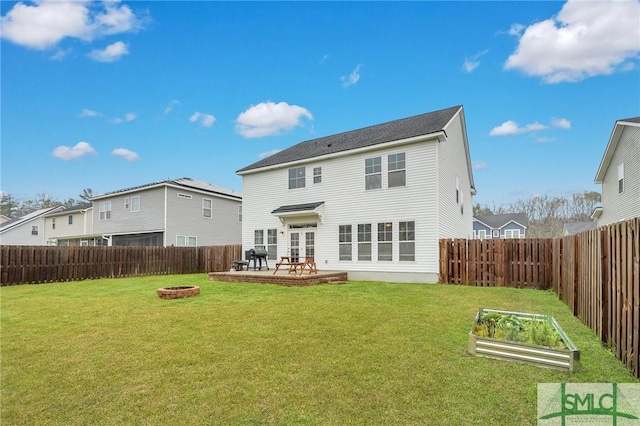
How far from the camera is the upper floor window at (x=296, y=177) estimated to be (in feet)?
53.8

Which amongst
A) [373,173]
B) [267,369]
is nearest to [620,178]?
[373,173]

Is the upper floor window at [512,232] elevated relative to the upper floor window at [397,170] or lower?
lower

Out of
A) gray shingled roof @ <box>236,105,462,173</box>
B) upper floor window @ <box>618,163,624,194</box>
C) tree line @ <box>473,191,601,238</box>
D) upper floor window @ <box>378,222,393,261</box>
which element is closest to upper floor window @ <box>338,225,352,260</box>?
upper floor window @ <box>378,222,393,261</box>

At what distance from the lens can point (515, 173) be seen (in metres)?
29.0

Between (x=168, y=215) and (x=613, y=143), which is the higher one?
(x=613, y=143)

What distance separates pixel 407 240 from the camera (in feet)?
43.1

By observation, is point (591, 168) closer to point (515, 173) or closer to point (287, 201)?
point (515, 173)

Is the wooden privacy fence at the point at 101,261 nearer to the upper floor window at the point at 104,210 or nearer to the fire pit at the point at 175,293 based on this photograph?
the fire pit at the point at 175,293

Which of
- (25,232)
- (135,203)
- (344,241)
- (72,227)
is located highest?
(135,203)

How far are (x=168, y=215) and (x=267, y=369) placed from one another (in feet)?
66.0

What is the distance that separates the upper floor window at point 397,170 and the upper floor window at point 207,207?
15069 millimetres

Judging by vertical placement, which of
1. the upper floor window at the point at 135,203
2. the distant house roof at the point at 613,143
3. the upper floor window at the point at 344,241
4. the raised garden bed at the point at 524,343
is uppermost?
the distant house roof at the point at 613,143

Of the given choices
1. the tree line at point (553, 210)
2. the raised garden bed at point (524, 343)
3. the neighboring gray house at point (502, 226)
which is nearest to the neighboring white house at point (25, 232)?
the raised garden bed at point (524, 343)

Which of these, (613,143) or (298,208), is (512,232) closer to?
(613,143)
